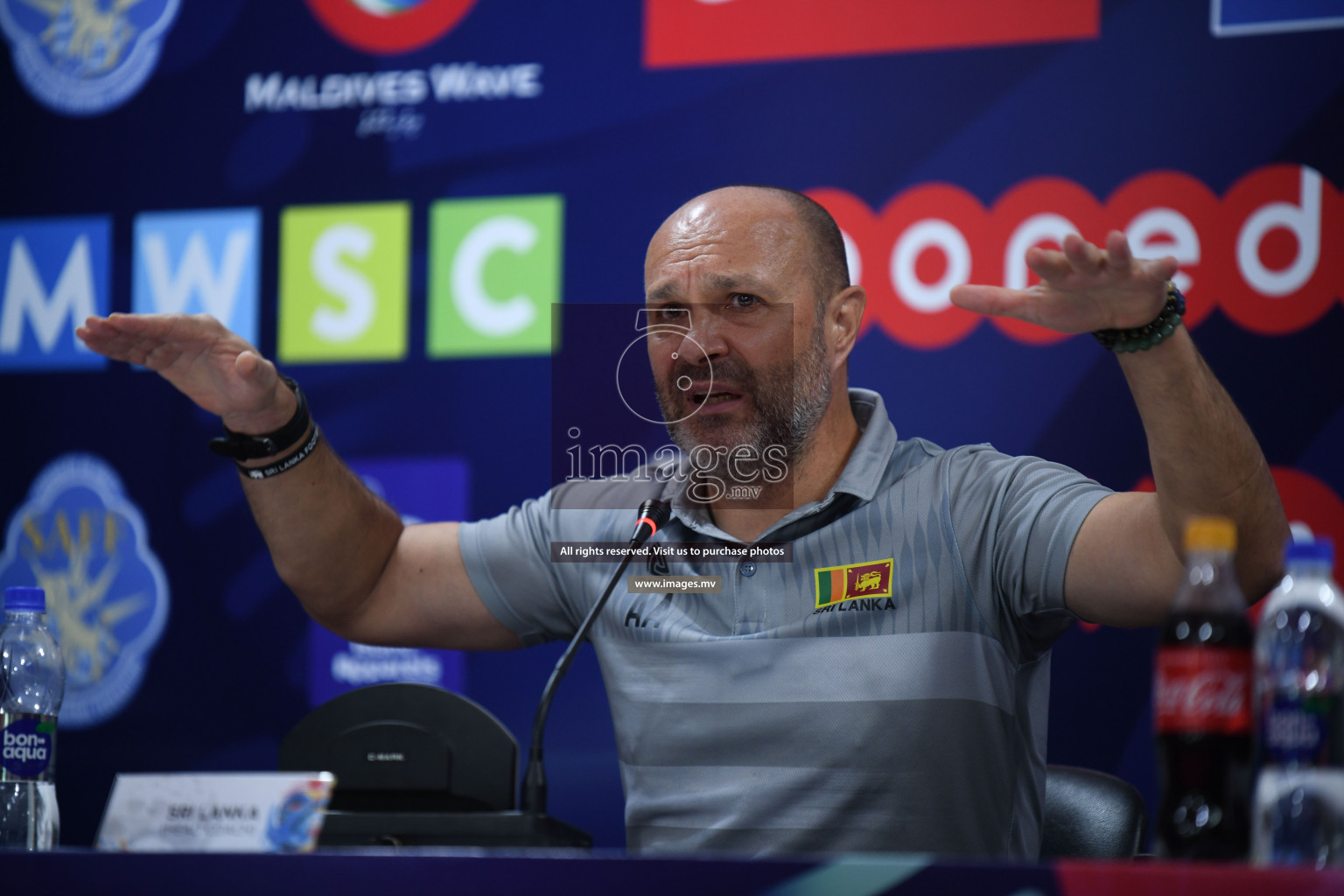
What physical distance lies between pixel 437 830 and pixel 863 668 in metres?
0.58

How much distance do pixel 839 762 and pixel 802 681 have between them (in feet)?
0.33

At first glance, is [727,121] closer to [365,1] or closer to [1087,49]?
[1087,49]

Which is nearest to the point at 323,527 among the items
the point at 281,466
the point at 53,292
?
the point at 281,466

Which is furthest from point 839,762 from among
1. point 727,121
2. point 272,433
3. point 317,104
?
point 317,104

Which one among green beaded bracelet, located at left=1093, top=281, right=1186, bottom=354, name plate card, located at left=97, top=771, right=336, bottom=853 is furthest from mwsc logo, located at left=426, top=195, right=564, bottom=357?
name plate card, located at left=97, top=771, right=336, bottom=853

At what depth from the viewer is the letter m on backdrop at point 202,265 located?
2406mm

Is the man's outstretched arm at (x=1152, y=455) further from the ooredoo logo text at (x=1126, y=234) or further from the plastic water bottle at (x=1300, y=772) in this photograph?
the ooredoo logo text at (x=1126, y=234)

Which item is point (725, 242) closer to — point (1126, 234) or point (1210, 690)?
point (1126, 234)

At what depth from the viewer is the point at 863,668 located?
1430mm

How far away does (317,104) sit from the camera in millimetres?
2436

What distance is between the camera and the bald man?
4.39ft

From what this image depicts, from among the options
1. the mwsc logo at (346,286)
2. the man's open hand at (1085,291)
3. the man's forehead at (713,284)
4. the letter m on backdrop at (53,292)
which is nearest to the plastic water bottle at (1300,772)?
the man's open hand at (1085,291)

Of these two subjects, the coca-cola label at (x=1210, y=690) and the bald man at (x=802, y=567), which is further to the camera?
the bald man at (x=802, y=567)

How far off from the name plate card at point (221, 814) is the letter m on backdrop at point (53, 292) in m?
1.82
